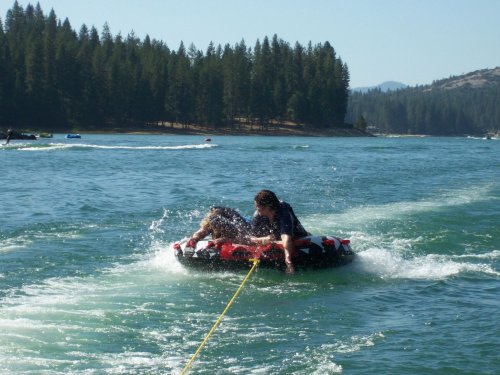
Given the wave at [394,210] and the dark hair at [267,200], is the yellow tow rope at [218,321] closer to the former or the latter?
the dark hair at [267,200]

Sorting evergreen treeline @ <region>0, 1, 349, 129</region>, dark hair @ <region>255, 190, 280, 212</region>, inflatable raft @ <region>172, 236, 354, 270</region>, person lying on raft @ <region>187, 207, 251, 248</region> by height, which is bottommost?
inflatable raft @ <region>172, 236, 354, 270</region>

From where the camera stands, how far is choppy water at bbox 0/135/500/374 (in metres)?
8.91

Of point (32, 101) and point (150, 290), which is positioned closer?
point (150, 290)

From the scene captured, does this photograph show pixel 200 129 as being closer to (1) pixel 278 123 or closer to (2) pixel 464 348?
(1) pixel 278 123

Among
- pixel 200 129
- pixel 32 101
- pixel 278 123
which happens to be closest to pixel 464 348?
pixel 32 101

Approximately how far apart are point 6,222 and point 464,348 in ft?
41.2

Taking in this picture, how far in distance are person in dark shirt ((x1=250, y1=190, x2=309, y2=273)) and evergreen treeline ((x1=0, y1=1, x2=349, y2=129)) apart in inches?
3381

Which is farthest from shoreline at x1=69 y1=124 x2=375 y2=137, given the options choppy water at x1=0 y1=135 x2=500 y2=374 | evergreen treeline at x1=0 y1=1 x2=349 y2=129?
choppy water at x1=0 y1=135 x2=500 y2=374

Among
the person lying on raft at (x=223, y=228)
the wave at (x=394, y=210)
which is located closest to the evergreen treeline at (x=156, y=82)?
the wave at (x=394, y=210)

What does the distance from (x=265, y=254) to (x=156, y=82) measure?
333 feet

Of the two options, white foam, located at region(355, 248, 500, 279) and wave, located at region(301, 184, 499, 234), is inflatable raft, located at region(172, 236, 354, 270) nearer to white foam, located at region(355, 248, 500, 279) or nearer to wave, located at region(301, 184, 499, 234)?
white foam, located at region(355, 248, 500, 279)

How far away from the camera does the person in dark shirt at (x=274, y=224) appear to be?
13195 millimetres

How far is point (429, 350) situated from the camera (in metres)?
9.20

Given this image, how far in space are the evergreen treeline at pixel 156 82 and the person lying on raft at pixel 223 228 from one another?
85.3m
